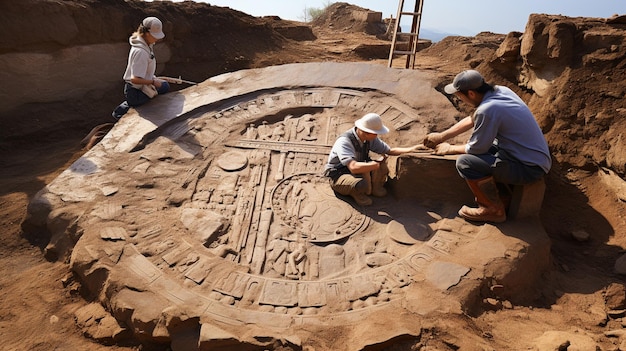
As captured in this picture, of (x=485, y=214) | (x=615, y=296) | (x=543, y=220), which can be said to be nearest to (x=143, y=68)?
(x=485, y=214)

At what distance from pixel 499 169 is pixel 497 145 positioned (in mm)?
267

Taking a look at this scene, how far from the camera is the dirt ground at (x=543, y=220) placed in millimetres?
3584

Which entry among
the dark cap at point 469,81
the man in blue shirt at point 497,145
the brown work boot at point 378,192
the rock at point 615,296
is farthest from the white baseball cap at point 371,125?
the rock at point 615,296

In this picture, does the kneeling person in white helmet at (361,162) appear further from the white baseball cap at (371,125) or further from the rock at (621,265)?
the rock at (621,265)

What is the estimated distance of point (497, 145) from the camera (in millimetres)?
4242

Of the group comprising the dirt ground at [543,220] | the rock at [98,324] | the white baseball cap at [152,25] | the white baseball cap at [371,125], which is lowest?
the rock at [98,324]

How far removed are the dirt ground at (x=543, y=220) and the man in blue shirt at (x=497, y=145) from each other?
89cm

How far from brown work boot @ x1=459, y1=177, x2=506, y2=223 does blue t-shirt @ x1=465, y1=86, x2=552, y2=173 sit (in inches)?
12.1

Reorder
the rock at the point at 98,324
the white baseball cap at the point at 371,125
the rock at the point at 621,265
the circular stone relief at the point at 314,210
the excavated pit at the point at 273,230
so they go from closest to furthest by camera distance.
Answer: the excavated pit at the point at 273,230 → the rock at the point at 98,324 → the rock at the point at 621,265 → the circular stone relief at the point at 314,210 → the white baseball cap at the point at 371,125

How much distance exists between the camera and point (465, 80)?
4.00 metres

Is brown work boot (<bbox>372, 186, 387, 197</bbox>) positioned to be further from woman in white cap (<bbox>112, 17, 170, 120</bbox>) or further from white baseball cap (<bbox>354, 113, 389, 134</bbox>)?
woman in white cap (<bbox>112, 17, 170, 120</bbox>)

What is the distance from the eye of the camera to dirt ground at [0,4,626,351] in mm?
3584

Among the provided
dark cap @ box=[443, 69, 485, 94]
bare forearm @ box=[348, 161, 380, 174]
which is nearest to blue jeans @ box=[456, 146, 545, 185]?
dark cap @ box=[443, 69, 485, 94]

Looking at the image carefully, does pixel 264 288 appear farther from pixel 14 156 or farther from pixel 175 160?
pixel 14 156
